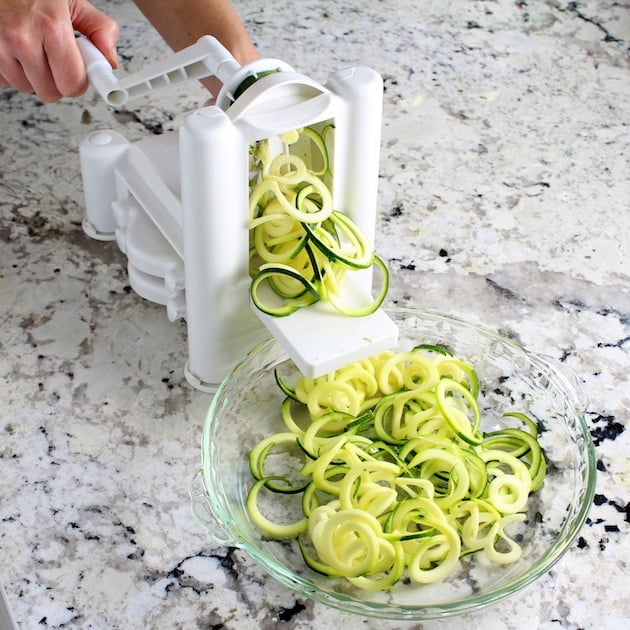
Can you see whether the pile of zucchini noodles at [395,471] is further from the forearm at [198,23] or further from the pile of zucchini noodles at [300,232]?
the forearm at [198,23]

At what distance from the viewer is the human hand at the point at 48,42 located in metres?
1.08

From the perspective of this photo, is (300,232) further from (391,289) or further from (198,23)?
(198,23)

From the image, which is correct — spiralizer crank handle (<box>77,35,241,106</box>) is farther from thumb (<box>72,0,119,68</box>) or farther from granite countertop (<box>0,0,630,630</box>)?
granite countertop (<box>0,0,630,630</box>)

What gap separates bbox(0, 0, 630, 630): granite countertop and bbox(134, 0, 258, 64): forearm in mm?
120

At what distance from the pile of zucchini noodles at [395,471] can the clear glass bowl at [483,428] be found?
0.6 inches

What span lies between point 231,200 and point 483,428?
34cm

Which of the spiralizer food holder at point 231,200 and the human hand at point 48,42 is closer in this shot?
the spiralizer food holder at point 231,200

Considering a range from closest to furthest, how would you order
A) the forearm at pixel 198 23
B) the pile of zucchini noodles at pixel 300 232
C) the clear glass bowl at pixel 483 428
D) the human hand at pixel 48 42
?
the clear glass bowl at pixel 483 428 < the pile of zucchini noodles at pixel 300 232 < the human hand at pixel 48 42 < the forearm at pixel 198 23

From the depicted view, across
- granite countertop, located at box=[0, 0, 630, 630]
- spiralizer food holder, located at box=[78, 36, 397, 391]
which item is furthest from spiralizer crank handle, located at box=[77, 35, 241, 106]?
granite countertop, located at box=[0, 0, 630, 630]

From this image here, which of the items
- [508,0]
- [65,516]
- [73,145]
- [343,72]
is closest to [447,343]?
[343,72]

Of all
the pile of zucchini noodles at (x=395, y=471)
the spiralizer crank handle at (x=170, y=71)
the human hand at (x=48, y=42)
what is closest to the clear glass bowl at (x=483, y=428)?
the pile of zucchini noodles at (x=395, y=471)

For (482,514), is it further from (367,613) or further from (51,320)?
(51,320)

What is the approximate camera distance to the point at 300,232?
97cm

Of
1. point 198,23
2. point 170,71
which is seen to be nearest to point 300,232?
point 170,71
